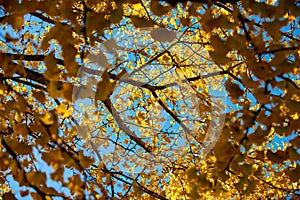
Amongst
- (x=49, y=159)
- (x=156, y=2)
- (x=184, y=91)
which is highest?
(x=184, y=91)

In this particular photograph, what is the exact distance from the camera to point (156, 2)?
201cm

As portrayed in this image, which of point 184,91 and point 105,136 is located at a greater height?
point 184,91

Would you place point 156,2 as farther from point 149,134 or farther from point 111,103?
point 149,134

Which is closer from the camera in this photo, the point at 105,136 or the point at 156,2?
the point at 156,2

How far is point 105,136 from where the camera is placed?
13.5 feet

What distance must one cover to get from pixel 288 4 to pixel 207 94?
1935 millimetres

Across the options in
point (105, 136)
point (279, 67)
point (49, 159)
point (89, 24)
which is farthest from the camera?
point (105, 136)

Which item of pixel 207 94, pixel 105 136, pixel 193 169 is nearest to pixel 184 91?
pixel 207 94

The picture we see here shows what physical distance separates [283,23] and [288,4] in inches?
7.8

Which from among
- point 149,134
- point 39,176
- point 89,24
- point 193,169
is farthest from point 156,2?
point 149,134

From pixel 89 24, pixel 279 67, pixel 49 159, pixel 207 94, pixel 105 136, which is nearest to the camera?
pixel 279 67

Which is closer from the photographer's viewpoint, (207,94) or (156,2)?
(156,2)

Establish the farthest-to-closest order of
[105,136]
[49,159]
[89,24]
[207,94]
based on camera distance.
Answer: [105,136] → [207,94] → [89,24] → [49,159]

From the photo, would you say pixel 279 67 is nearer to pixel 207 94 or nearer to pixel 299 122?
pixel 299 122
